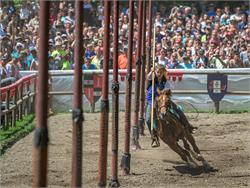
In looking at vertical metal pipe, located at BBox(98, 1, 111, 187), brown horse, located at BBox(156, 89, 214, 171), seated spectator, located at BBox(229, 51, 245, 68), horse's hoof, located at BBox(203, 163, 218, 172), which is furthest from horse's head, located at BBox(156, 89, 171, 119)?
seated spectator, located at BBox(229, 51, 245, 68)

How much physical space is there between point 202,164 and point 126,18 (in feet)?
33.1

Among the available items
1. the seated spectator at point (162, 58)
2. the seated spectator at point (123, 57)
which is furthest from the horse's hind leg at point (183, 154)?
the seated spectator at point (123, 57)

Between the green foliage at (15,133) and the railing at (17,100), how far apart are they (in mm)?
167

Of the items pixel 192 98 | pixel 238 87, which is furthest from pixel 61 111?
pixel 238 87

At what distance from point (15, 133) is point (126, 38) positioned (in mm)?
6631

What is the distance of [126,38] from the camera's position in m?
20.3

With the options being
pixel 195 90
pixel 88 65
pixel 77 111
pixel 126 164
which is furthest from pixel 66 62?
pixel 77 111

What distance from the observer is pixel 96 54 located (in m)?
19.2

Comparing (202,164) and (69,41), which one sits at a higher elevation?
(69,41)

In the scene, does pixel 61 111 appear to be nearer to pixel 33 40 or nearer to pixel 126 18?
pixel 33 40

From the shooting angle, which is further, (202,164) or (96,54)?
(96,54)

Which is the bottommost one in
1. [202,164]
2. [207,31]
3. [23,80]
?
[202,164]

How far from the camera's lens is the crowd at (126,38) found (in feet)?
61.5

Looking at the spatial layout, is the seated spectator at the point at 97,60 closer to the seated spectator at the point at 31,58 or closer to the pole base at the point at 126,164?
the seated spectator at the point at 31,58
